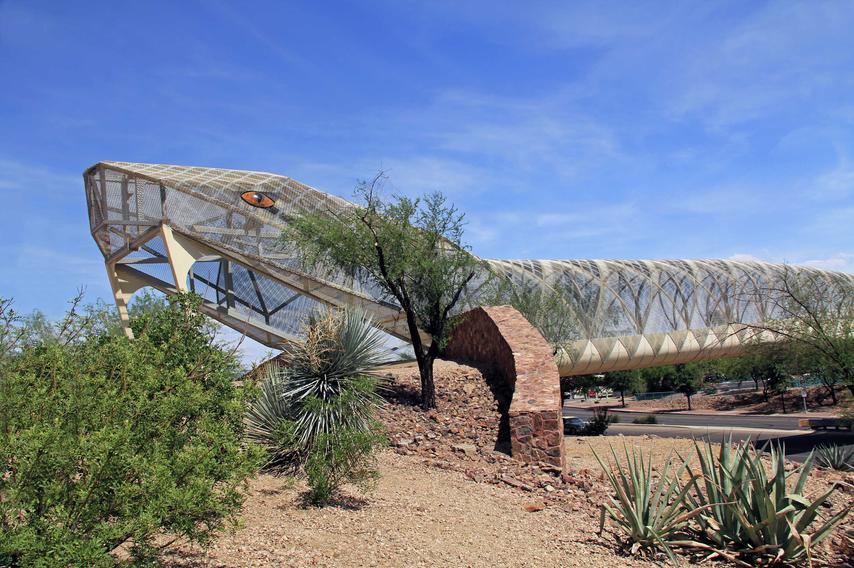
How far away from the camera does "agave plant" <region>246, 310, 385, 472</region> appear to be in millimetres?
10836

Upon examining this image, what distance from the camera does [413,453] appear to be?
1338 cm

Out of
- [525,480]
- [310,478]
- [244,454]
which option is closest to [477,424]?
[525,480]

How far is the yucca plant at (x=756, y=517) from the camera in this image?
784cm

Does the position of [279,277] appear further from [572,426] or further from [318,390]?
[318,390]


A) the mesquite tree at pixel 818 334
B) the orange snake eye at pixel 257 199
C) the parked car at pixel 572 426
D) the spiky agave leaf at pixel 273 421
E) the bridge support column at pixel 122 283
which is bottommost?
the parked car at pixel 572 426

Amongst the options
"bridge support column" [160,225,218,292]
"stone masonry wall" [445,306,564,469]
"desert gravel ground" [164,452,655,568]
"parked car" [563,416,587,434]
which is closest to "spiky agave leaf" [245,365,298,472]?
"desert gravel ground" [164,452,655,568]

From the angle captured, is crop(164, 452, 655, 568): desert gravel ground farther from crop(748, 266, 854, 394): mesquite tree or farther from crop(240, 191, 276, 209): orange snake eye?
crop(240, 191, 276, 209): orange snake eye

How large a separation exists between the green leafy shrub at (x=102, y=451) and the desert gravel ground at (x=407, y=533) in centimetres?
145

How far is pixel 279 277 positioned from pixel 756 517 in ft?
72.5

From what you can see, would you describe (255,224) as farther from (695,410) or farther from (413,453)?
(695,410)

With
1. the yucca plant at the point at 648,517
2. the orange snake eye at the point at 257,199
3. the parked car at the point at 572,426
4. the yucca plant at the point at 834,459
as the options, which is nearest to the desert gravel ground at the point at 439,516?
the yucca plant at the point at 648,517

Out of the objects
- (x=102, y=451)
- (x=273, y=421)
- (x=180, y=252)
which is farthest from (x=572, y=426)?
(x=102, y=451)

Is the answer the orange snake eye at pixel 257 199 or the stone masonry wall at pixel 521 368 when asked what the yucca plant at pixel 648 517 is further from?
the orange snake eye at pixel 257 199

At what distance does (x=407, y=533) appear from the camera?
8.14 m
